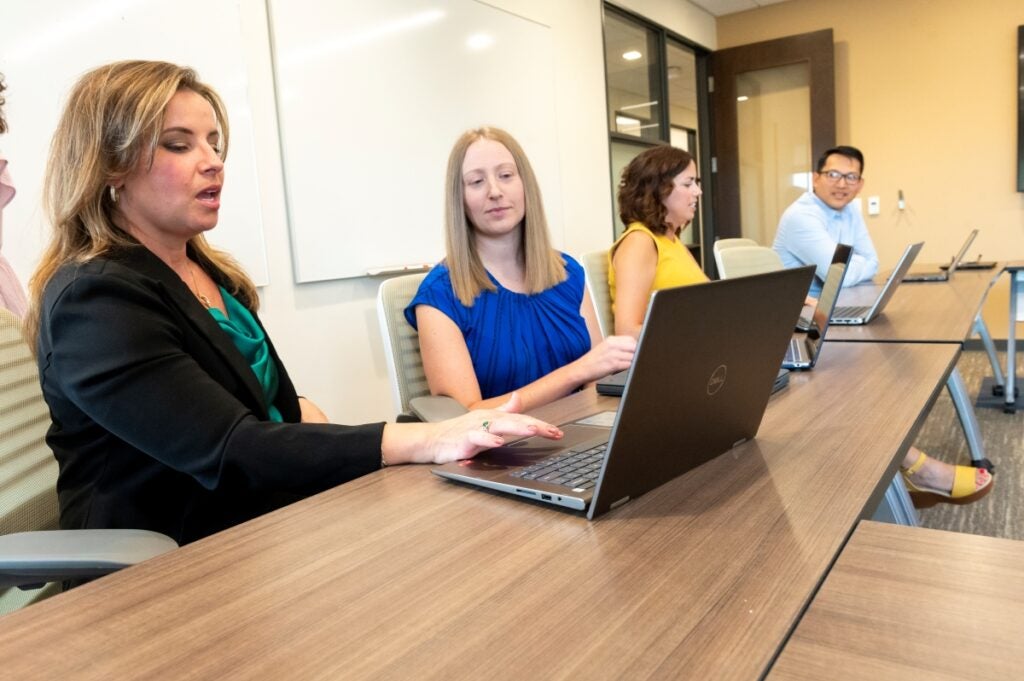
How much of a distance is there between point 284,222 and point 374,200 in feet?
1.41

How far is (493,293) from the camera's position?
5.77ft

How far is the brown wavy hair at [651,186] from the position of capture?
8.38 feet

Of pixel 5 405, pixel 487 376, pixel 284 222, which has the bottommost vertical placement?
pixel 487 376

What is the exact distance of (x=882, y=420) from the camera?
1.08 meters

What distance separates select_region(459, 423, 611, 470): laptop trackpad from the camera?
0.94m

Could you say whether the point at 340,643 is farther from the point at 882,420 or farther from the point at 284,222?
the point at 284,222

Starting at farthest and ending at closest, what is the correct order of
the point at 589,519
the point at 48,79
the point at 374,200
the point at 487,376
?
the point at 374,200 → the point at 48,79 → the point at 487,376 → the point at 589,519

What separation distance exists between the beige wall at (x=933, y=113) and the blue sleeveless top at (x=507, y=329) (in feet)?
14.8

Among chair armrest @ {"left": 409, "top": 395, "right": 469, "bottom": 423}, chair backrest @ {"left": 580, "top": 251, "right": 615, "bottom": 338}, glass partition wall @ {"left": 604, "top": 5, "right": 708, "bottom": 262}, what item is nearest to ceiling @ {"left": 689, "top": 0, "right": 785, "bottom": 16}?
glass partition wall @ {"left": 604, "top": 5, "right": 708, "bottom": 262}

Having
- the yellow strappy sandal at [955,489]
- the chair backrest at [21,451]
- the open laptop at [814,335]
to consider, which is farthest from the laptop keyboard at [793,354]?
the chair backrest at [21,451]

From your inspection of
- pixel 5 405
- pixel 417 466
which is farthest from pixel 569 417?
pixel 5 405

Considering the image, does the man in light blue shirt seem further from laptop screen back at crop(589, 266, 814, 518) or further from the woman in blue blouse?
laptop screen back at crop(589, 266, 814, 518)

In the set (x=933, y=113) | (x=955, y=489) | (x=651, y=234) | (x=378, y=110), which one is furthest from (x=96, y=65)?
(x=933, y=113)

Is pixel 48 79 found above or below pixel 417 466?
above
